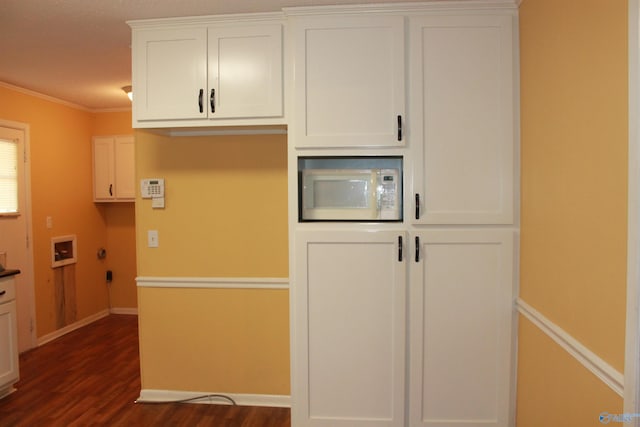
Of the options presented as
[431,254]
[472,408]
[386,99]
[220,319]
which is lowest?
[472,408]

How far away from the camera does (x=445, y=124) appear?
2109mm

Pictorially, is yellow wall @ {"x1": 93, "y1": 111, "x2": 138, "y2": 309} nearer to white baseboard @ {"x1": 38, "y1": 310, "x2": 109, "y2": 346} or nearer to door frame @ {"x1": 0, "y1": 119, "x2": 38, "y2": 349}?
white baseboard @ {"x1": 38, "y1": 310, "x2": 109, "y2": 346}

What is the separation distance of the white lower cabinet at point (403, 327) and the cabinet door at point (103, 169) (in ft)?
11.4

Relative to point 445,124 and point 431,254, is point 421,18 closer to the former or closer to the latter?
point 445,124

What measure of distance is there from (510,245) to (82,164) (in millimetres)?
4552

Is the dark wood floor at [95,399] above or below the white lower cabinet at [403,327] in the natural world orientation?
below

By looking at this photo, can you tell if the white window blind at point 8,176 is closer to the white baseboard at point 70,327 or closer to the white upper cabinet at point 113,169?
the white upper cabinet at point 113,169

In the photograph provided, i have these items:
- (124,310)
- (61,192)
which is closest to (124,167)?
(61,192)

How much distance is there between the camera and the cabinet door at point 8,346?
292 cm

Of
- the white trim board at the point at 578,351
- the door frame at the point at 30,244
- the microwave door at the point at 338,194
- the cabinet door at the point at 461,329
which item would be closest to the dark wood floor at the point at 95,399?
the door frame at the point at 30,244

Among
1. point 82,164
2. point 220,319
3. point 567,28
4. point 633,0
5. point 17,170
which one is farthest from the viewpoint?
Answer: point 82,164

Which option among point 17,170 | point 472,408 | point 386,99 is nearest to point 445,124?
point 386,99

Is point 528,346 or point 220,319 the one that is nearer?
point 528,346

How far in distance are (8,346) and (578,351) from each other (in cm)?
356
